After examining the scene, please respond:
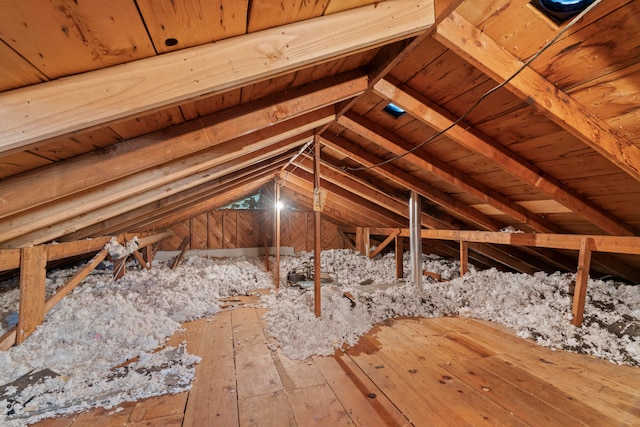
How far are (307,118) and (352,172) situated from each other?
1865 millimetres

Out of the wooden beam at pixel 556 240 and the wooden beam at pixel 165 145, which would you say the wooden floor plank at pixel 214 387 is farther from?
the wooden beam at pixel 556 240

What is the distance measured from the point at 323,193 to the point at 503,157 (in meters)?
1.61

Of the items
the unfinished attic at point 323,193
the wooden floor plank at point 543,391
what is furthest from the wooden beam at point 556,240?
the wooden floor plank at point 543,391

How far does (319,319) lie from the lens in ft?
9.71

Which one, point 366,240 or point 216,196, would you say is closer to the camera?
point 216,196

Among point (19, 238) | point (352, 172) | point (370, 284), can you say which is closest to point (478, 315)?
point (370, 284)

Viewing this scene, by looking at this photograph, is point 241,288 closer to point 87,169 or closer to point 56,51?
point 87,169

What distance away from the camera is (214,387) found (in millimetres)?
2020

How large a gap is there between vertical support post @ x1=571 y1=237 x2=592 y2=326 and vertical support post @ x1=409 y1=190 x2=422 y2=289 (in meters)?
1.65

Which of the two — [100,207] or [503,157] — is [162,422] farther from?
[503,157]

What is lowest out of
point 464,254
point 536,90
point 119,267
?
point 119,267

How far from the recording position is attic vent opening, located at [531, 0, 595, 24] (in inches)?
47.2

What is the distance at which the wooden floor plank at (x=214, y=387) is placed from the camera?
171 centimetres

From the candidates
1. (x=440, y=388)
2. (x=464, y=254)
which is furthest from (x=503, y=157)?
(x=464, y=254)
